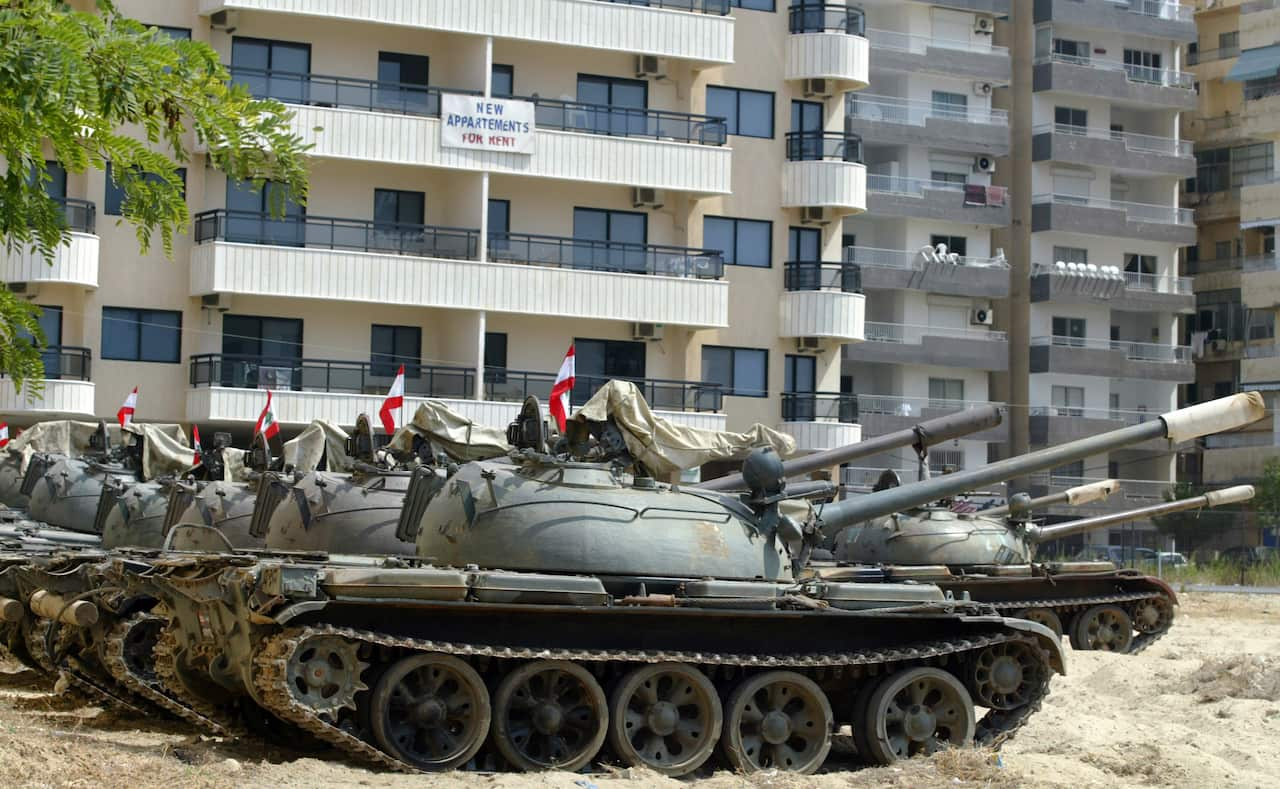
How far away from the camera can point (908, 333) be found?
2244 inches

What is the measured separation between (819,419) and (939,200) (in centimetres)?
1373

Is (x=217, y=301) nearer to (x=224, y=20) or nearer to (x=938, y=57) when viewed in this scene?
(x=224, y=20)

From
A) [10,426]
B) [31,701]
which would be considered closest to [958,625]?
[31,701]

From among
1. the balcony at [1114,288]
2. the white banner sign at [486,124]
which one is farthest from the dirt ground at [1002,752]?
the balcony at [1114,288]

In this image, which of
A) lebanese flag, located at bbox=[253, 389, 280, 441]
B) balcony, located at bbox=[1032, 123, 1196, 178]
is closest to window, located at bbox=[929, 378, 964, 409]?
balcony, located at bbox=[1032, 123, 1196, 178]

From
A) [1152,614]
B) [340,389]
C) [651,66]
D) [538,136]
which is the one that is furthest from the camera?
[651,66]

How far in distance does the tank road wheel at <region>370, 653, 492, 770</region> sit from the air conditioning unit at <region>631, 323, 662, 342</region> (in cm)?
2987

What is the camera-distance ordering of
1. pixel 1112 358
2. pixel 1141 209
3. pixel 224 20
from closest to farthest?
1. pixel 224 20
2. pixel 1112 358
3. pixel 1141 209

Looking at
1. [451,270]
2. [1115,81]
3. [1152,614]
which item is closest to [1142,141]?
[1115,81]

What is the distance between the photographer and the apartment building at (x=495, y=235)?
39312mm

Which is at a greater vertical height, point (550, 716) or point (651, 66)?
point (651, 66)

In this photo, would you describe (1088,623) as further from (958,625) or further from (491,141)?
(491,141)

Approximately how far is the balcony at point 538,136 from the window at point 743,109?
7.11 ft

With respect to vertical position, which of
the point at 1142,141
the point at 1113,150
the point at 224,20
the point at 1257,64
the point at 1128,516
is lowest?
the point at 1128,516
